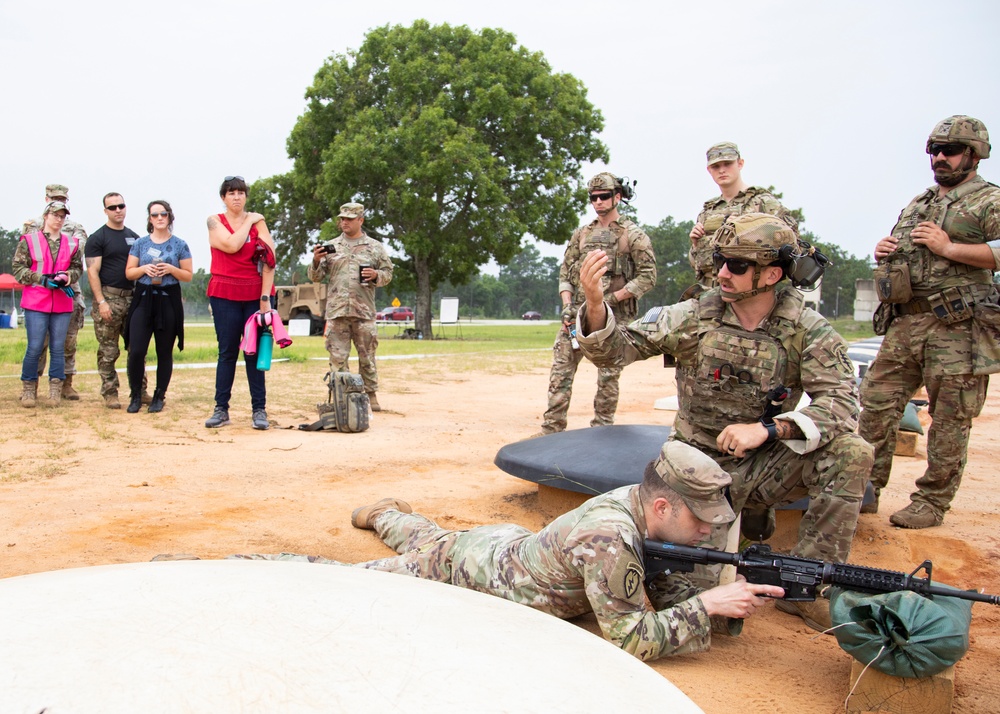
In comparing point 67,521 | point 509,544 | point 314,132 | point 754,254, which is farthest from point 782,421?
point 314,132

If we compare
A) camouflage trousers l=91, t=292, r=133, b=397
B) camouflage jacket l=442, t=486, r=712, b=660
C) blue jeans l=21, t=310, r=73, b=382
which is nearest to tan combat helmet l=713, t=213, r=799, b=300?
camouflage jacket l=442, t=486, r=712, b=660

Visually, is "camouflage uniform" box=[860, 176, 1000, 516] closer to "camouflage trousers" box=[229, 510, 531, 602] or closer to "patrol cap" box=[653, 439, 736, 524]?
"patrol cap" box=[653, 439, 736, 524]

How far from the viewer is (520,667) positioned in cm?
198

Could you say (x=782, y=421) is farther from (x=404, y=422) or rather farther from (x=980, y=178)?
(x=404, y=422)

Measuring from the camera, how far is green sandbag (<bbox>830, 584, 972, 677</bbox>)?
2.66 meters

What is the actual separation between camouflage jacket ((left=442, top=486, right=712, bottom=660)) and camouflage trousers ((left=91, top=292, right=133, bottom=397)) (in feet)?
20.4

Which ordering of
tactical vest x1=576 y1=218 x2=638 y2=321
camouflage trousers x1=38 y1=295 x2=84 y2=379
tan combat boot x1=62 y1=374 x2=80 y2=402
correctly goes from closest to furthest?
tactical vest x1=576 y1=218 x2=638 y2=321
camouflage trousers x1=38 y1=295 x2=84 y2=379
tan combat boot x1=62 y1=374 x2=80 y2=402

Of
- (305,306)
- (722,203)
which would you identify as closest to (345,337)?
(722,203)

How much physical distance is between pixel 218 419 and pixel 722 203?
183 inches

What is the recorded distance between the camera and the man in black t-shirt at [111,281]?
826cm

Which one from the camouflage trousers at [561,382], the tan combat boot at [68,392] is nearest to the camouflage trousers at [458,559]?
the camouflage trousers at [561,382]

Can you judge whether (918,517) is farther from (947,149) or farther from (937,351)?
(947,149)

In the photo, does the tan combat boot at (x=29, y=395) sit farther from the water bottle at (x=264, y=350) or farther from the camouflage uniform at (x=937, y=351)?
the camouflage uniform at (x=937, y=351)

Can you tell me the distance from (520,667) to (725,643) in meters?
1.65
